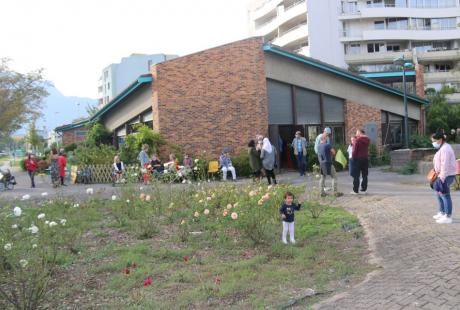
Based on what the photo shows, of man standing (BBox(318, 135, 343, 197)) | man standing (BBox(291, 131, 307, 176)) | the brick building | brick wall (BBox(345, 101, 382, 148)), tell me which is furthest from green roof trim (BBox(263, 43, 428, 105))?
man standing (BBox(318, 135, 343, 197))

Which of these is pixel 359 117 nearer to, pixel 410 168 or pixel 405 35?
pixel 410 168

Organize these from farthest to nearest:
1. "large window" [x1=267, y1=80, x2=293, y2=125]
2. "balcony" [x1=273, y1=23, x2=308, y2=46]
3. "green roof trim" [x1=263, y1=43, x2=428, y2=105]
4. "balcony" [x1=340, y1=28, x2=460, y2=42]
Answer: "balcony" [x1=340, y1=28, x2=460, y2=42], "balcony" [x1=273, y1=23, x2=308, y2=46], "large window" [x1=267, y1=80, x2=293, y2=125], "green roof trim" [x1=263, y1=43, x2=428, y2=105]

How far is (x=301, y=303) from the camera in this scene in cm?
496

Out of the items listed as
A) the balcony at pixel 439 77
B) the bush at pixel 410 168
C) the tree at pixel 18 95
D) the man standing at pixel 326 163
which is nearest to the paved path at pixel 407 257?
the man standing at pixel 326 163

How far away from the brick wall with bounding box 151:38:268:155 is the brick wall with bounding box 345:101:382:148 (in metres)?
4.86

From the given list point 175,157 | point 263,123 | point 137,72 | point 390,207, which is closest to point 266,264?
point 390,207

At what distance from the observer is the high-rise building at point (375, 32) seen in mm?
55781

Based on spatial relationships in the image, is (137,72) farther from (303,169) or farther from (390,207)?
(390,207)

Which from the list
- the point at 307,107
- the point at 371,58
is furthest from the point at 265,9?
the point at 307,107

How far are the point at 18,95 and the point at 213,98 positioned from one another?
69.6 ft

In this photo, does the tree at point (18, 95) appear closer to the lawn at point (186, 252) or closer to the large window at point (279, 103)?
the large window at point (279, 103)

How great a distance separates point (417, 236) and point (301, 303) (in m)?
3.03

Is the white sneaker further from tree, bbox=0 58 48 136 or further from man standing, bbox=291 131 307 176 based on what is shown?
tree, bbox=0 58 48 136

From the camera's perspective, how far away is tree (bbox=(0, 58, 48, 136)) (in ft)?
112
